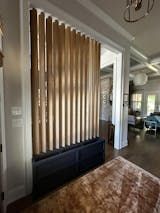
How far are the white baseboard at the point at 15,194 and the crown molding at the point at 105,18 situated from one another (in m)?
3.27

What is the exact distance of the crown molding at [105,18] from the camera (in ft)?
8.23

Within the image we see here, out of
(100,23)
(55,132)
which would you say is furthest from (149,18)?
(55,132)

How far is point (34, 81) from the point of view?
2047 millimetres

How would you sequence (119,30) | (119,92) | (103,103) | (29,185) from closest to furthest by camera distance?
(29,185) < (119,30) < (119,92) < (103,103)

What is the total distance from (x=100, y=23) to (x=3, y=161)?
10.3 feet

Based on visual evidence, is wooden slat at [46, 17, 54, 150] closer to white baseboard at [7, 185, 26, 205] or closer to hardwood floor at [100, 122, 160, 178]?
white baseboard at [7, 185, 26, 205]

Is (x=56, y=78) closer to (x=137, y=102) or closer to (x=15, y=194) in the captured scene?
(x=15, y=194)

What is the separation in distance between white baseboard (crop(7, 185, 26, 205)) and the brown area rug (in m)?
1.13

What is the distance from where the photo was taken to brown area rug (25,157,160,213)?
36.8 inches

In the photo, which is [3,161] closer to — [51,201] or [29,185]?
Answer: [29,185]

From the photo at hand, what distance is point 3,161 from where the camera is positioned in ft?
5.54

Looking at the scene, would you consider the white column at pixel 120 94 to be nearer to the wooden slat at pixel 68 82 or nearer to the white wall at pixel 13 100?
the wooden slat at pixel 68 82

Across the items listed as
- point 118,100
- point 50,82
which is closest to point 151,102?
point 118,100

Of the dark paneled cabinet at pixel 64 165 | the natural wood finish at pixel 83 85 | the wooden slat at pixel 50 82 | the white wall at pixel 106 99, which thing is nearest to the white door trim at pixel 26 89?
the dark paneled cabinet at pixel 64 165
